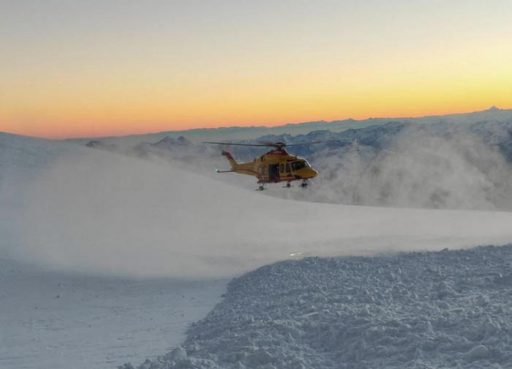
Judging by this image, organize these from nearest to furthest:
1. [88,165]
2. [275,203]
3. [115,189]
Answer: [115,189] < [88,165] < [275,203]

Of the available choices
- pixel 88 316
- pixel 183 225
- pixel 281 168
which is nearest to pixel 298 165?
pixel 281 168

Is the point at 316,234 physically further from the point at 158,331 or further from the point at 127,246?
the point at 158,331

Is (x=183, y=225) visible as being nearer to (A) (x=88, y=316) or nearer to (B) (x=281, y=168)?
(B) (x=281, y=168)

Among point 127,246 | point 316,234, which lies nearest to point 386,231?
point 316,234

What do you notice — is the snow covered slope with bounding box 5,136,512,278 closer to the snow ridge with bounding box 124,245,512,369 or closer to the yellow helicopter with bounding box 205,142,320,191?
the yellow helicopter with bounding box 205,142,320,191

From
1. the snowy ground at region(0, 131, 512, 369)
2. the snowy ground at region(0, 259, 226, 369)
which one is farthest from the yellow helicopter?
the snowy ground at region(0, 259, 226, 369)

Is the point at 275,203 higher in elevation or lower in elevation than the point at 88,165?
lower
